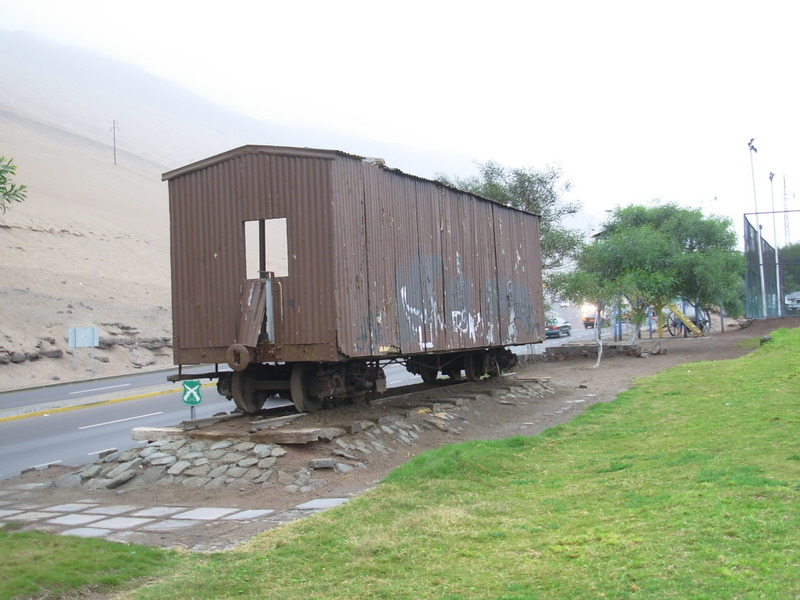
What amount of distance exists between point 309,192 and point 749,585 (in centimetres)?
838

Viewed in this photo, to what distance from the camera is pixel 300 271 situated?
11445 millimetres

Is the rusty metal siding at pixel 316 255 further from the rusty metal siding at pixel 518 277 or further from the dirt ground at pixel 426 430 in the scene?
the rusty metal siding at pixel 518 277

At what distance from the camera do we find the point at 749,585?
4.20 metres

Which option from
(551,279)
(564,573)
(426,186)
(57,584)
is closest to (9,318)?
(551,279)

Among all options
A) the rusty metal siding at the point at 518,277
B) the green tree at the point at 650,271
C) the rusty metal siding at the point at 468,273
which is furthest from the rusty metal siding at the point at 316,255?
the green tree at the point at 650,271

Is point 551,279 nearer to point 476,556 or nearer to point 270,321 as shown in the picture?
point 270,321

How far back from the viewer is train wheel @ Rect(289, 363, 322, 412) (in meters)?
11.9

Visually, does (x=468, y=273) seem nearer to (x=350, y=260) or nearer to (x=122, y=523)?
(x=350, y=260)

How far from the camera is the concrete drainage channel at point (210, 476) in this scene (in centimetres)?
746

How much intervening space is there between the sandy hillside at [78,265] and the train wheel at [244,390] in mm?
16779

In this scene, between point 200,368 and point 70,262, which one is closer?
point 200,368

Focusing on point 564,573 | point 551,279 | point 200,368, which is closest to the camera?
point 564,573

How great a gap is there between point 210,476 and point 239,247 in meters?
3.71

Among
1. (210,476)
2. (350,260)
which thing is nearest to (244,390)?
(350,260)
